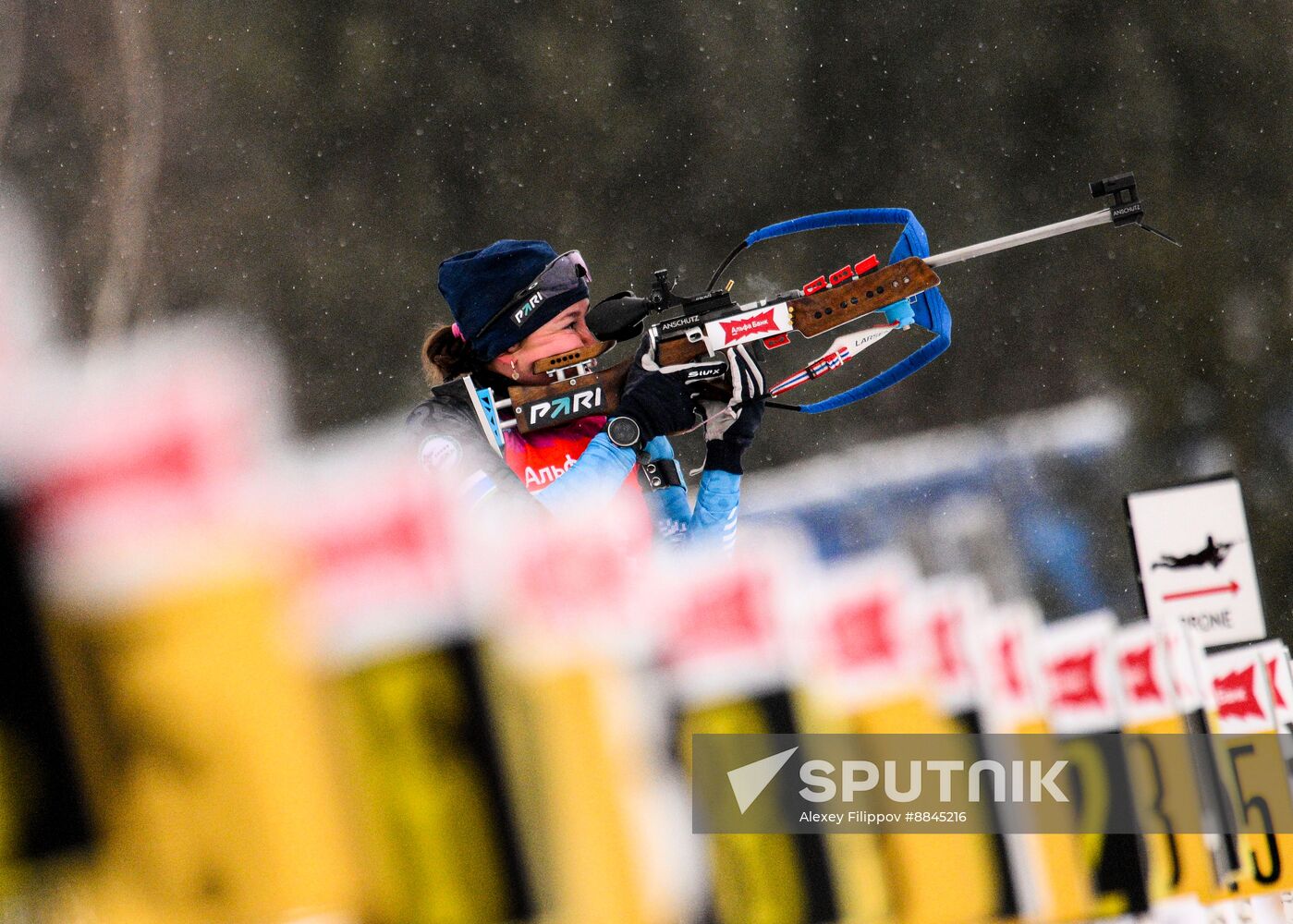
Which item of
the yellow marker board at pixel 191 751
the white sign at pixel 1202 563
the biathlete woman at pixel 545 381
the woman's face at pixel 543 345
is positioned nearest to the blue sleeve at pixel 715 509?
the biathlete woman at pixel 545 381

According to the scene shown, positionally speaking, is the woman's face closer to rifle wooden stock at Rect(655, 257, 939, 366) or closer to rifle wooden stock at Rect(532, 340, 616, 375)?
rifle wooden stock at Rect(532, 340, 616, 375)

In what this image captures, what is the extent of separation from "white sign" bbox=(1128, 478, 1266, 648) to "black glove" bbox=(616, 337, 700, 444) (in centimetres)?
251

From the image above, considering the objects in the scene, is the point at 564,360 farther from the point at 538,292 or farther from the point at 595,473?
the point at 595,473

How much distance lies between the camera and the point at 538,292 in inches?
91.6

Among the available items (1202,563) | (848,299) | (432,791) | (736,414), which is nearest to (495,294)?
(736,414)

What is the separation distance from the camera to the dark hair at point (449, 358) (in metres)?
2.41

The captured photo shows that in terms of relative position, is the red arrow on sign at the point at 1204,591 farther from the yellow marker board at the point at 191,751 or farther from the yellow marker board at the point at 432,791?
the yellow marker board at the point at 191,751

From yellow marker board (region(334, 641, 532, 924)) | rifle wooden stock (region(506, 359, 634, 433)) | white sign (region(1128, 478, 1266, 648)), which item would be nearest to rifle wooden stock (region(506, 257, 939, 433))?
rifle wooden stock (region(506, 359, 634, 433))

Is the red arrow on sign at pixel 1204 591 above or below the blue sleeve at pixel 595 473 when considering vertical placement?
below

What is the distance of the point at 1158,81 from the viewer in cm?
661

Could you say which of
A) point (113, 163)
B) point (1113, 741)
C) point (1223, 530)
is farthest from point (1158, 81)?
point (1113, 741)

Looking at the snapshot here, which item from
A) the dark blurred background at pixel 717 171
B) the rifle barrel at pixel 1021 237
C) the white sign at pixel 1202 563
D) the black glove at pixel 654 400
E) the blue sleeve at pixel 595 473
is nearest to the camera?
the blue sleeve at pixel 595 473

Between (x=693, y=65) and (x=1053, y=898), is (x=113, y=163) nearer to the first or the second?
(x=693, y=65)

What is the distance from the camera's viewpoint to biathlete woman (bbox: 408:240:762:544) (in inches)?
87.0
